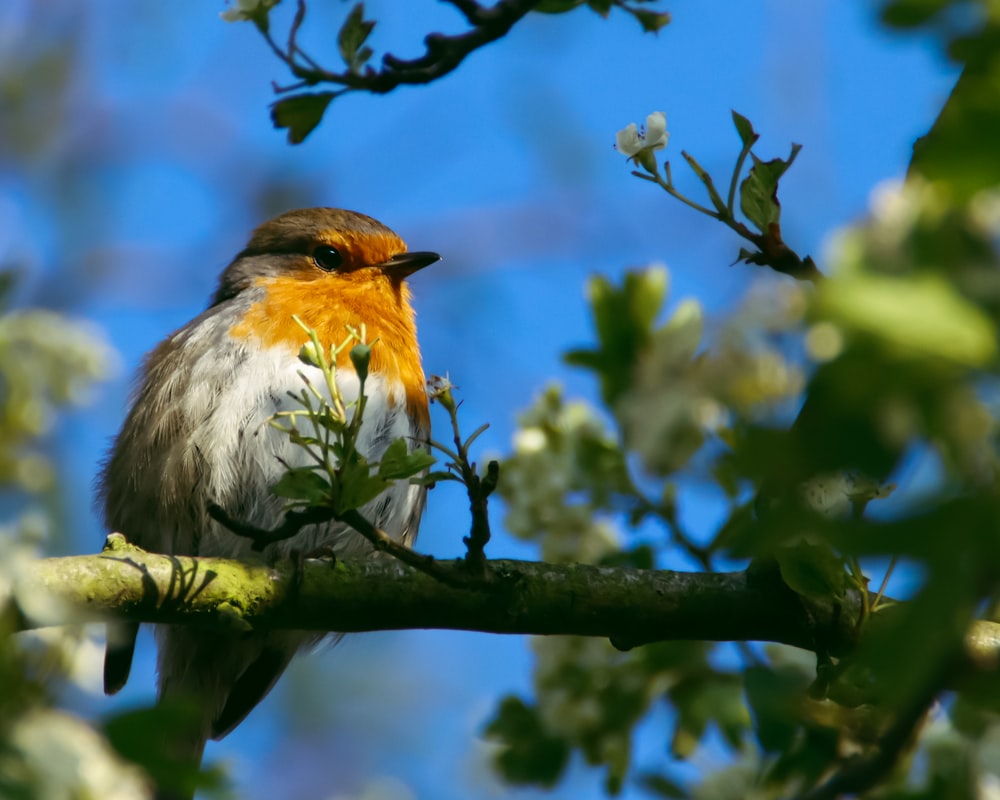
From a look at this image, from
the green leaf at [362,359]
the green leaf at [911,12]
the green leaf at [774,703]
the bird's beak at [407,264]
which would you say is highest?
the bird's beak at [407,264]

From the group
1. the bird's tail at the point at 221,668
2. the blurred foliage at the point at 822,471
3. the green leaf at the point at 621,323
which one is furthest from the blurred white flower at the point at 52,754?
the bird's tail at the point at 221,668

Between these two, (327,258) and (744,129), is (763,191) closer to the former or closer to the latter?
(744,129)

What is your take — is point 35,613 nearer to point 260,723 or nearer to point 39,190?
point 260,723

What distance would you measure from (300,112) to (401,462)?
0.88m

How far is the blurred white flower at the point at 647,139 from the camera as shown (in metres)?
2.11

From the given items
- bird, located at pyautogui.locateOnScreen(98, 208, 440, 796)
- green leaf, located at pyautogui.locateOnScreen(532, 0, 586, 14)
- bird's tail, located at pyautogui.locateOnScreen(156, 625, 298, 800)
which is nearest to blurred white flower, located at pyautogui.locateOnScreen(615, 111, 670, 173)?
green leaf, located at pyautogui.locateOnScreen(532, 0, 586, 14)

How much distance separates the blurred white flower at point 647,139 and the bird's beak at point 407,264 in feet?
8.54

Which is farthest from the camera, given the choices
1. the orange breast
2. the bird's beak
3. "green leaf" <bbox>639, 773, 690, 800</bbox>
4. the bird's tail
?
the bird's beak

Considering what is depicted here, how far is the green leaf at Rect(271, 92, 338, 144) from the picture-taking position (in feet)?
8.05

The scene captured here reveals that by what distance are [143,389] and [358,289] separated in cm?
87

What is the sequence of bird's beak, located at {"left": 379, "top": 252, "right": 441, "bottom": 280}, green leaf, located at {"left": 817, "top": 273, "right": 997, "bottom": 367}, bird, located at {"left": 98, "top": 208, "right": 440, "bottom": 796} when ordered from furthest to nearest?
bird's beak, located at {"left": 379, "top": 252, "right": 441, "bottom": 280}, bird, located at {"left": 98, "top": 208, "right": 440, "bottom": 796}, green leaf, located at {"left": 817, "top": 273, "right": 997, "bottom": 367}

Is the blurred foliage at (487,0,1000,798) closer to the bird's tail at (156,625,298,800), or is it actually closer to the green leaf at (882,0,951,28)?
the green leaf at (882,0,951,28)

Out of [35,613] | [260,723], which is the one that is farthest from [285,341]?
[260,723]

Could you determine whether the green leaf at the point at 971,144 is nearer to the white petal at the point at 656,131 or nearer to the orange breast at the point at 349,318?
the white petal at the point at 656,131
